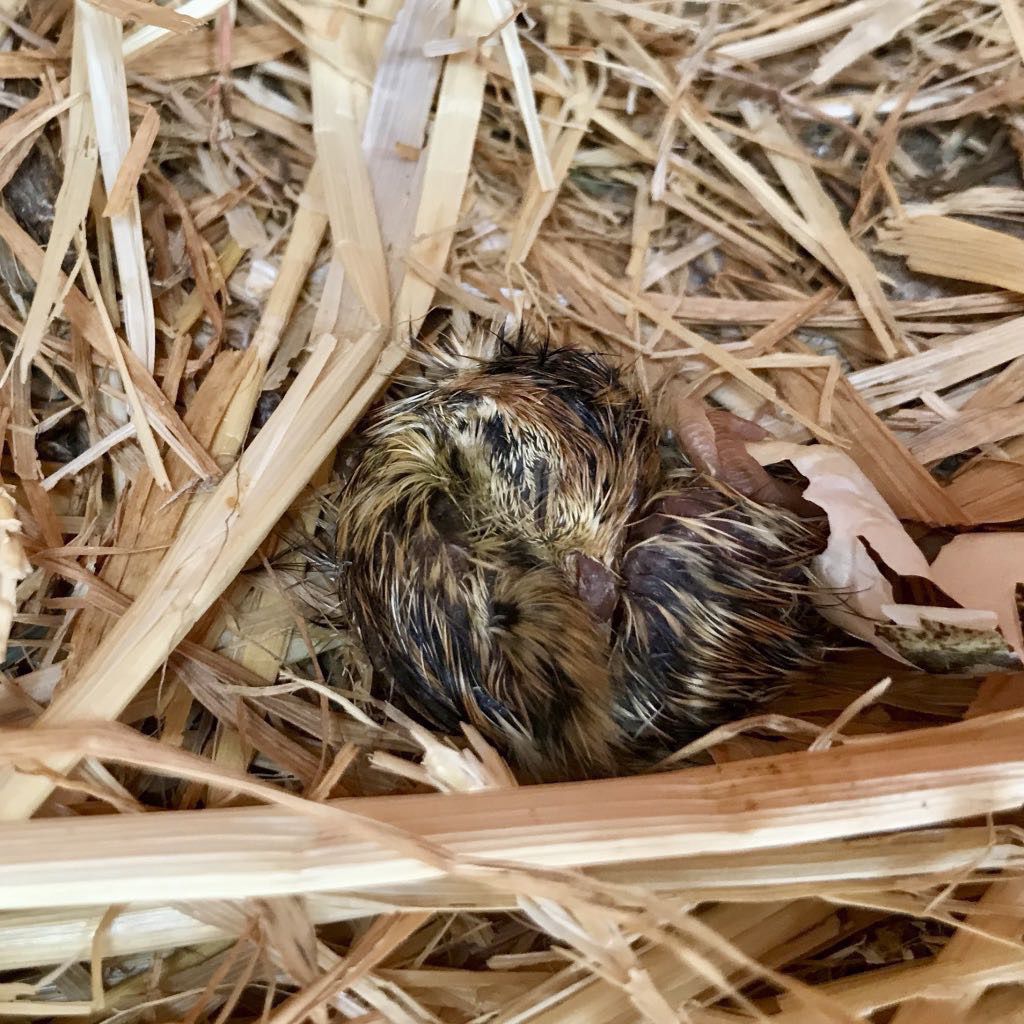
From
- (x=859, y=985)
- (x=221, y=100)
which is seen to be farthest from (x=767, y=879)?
(x=221, y=100)

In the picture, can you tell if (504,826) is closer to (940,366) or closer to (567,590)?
(567,590)

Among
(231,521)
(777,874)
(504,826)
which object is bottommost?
(777,874)

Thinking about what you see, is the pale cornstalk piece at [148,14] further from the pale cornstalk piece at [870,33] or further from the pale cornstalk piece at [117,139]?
the pale cornstalk piece at [870,33]

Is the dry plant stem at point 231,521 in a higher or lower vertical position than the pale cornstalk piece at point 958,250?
lower

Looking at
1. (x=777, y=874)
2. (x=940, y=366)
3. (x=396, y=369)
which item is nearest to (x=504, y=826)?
(x=777, y=874)

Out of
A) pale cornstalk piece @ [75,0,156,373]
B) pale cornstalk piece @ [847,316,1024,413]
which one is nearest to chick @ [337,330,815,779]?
pale cornstalk piece @ [847,316,1024,413]

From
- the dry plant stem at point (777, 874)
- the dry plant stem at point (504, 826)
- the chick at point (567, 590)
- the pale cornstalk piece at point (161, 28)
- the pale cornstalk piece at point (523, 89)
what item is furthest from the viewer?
the pale cornstalk piece at point (523, 89)

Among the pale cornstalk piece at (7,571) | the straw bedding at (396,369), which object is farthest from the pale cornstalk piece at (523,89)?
the pale cornstalk piece at (7,571)

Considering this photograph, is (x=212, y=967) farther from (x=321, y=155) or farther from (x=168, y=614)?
(x=321, y=155)
